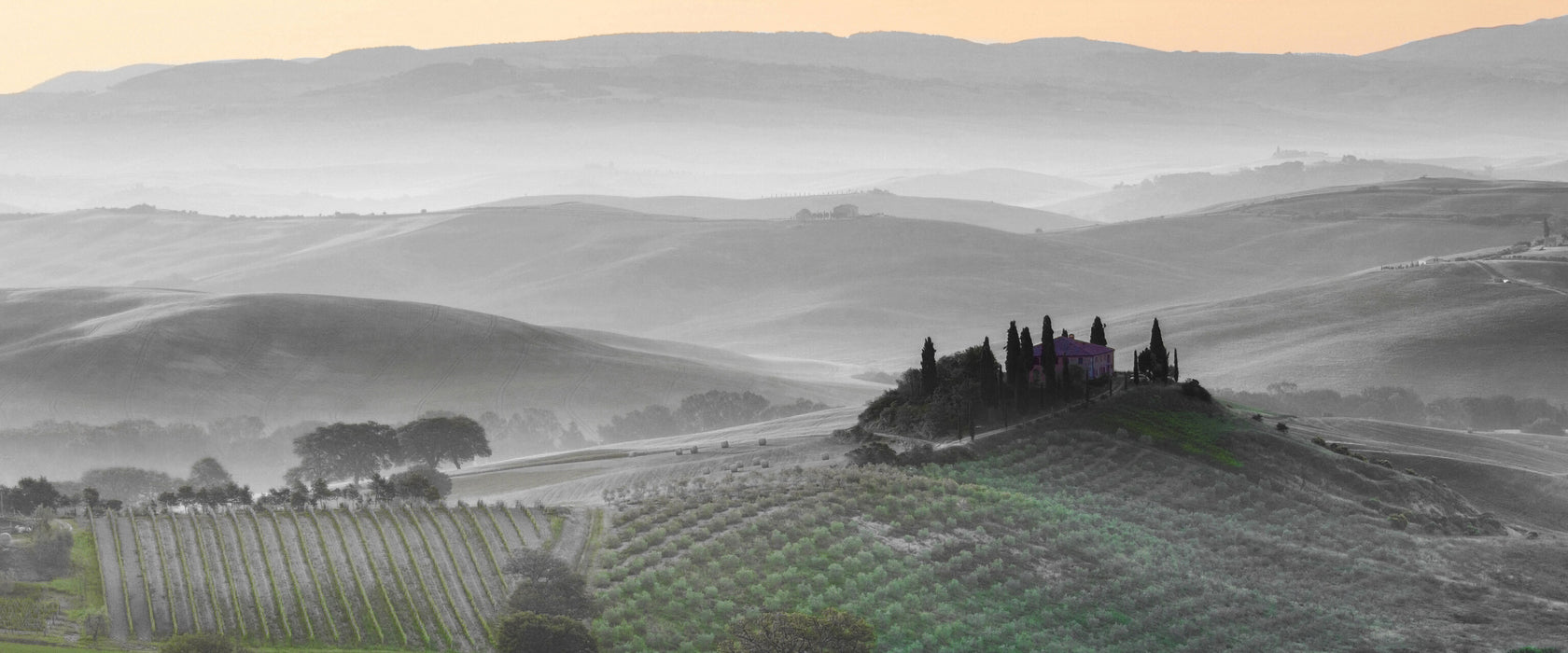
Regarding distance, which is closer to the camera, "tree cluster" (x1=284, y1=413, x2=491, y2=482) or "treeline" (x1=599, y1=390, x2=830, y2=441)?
"tree cluster" (x1=284, y1=413, x2=491, y2=482)

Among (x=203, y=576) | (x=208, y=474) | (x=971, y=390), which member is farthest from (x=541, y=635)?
(x=208, y=474)

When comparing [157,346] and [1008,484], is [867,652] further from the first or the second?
[157,346]

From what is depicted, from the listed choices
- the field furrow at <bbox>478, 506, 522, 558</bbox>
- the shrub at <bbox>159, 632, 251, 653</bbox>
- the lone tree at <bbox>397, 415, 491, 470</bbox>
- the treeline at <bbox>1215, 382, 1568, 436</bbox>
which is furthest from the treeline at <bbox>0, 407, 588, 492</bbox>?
the shrub at <bbox>159, 632, 251, 653</bbox>

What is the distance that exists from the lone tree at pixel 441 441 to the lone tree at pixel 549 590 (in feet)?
170

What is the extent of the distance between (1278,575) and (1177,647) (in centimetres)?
1025

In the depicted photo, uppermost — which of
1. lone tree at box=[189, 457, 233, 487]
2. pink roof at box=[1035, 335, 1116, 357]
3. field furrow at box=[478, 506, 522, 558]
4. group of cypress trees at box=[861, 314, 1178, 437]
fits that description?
pink roof at box=[1035, 335, 1116, 357]

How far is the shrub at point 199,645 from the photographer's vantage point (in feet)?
144

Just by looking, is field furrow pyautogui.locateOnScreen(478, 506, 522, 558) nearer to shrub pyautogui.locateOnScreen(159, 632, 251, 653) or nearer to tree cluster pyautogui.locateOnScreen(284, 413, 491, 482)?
shrub pyautogui.locateOnScreen(159, 632, 251, 653)

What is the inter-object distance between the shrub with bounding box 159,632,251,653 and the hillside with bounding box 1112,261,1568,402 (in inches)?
4579

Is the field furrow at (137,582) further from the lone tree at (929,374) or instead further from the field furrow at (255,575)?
the lone tree at (929,374)

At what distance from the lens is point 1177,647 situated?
5216 cm

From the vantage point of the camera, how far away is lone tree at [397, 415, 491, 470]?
103 meters

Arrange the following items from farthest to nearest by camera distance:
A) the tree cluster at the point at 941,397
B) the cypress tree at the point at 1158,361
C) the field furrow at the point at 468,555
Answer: the cypress tree at the point at 1158,361
the tree cluster at the point at 941,397
the field furrow at the point at 468,555

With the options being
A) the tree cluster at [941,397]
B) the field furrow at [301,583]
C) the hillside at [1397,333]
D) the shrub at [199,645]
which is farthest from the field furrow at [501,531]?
the hillside at [1397,333]
